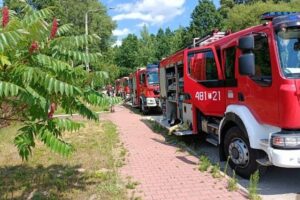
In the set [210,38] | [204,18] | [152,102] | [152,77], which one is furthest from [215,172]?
[204,18]

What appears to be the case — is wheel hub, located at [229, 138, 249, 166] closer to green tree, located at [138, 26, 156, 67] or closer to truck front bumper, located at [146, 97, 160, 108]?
truck front bumper, located at [146, 97, 160, 108]

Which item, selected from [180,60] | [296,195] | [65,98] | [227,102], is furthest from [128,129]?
[65,98]

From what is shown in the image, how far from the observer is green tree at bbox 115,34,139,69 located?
7400 cm

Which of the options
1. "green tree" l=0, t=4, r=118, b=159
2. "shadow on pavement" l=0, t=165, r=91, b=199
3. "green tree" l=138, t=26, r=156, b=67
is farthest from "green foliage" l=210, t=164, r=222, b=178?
"green tree" l=138, t=26, r=156, b=67

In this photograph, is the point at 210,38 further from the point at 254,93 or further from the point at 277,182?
the point at 277,182

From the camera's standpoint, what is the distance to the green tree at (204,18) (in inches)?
2419

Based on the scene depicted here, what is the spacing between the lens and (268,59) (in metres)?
6.75

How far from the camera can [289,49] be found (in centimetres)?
657

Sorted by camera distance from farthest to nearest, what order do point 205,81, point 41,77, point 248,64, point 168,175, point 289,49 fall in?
1. point 205,81
2. point 168,175
3. point 248,64
4. point 289,49
5. point 41,77

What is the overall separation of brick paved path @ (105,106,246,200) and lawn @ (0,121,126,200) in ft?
1.23

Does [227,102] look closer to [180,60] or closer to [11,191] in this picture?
[180,60]

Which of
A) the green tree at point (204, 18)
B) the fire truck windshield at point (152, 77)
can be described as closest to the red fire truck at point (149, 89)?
the fire truck windshield at point (152, 77)

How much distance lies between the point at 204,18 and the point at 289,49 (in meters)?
57.3

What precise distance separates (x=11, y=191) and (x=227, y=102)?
4608 mm
